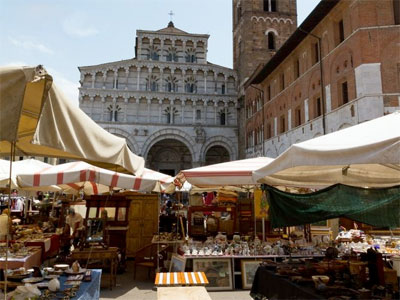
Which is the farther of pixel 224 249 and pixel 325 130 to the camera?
pixel 325 130

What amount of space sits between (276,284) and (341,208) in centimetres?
112

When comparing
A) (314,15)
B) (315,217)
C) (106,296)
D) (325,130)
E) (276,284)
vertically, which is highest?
(314,15)

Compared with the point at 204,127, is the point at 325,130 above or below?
below

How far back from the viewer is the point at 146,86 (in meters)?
29.6

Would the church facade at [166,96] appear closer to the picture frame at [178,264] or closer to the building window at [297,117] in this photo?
the building window at [297,117]

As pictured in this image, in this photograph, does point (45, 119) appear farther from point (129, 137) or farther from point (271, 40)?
point (271, 40)

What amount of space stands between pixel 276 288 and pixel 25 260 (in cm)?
348

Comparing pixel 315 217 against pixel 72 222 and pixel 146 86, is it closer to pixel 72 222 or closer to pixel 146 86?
pixel 72 222

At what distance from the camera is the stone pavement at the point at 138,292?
562 centimetres

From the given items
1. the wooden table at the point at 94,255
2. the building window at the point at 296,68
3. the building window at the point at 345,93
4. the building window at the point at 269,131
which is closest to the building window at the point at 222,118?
the building window at the point at 269,131

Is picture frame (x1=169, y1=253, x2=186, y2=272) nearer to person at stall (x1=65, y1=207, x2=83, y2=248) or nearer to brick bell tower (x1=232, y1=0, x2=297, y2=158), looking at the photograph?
person at stall (x1=65, y1=207, x2=83, y2=248)

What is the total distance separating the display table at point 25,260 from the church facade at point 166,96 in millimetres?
22481

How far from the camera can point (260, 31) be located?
28344 millimetres

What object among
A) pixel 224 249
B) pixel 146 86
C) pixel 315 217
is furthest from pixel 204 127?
pixel 315 217
